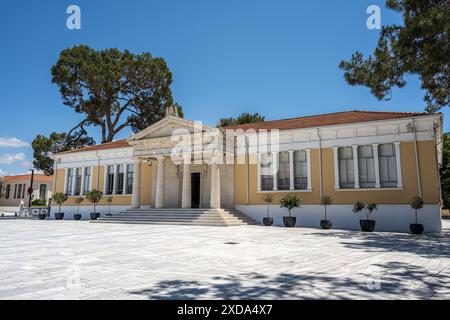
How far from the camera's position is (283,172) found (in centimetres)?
2305

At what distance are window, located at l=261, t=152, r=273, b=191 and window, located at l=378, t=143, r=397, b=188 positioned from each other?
6.91m

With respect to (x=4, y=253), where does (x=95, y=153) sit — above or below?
above

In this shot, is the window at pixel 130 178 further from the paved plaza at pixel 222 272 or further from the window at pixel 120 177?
the paved plaza at pixel 222 272

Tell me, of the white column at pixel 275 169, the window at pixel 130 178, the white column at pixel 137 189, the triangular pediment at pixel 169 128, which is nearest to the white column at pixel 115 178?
the window at pixel 130 178

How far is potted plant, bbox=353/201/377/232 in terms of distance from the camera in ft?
60.1

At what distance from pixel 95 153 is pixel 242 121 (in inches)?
890

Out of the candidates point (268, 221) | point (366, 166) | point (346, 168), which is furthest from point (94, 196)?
point (366, 166)

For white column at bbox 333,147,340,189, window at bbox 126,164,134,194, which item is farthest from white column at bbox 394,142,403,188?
window at bbox 126,164,134,194

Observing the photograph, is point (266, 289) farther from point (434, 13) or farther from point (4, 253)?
point (434, 13)

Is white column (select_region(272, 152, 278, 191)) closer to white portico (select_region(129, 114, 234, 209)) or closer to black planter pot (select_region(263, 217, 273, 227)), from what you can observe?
black planter pot (select_region(263, 217, 273, 227))

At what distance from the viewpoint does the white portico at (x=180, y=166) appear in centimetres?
2327

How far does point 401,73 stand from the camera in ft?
47.3

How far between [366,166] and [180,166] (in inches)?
543
